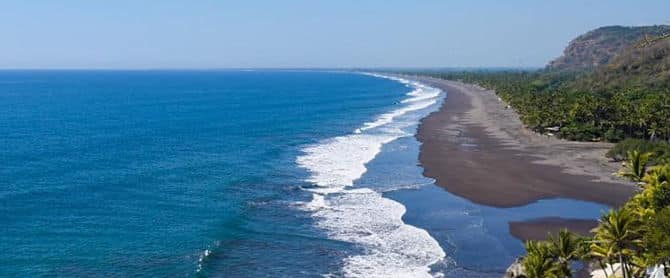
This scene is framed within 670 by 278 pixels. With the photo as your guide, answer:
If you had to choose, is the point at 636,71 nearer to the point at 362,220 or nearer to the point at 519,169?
the point at 519,169

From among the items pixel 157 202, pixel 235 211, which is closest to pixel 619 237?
pixel 235 211

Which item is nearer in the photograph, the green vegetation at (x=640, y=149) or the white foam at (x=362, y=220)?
the white foam at (x=362, y=220)

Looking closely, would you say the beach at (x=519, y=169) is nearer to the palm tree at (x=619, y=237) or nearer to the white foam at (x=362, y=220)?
the white foam at (x=362, y=220)

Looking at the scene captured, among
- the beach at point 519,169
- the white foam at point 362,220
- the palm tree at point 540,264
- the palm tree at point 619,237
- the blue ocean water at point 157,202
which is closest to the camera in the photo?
the palm tree at point 619,237

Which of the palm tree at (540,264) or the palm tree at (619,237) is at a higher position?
the palm tree at (619,237)

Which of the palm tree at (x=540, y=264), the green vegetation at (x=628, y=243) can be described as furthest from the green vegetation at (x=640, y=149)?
the palm tree at (x=540, y=264)

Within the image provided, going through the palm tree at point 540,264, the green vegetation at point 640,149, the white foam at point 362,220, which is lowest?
the white foam at point 362,220

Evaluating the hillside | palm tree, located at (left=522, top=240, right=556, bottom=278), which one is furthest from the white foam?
the hillside

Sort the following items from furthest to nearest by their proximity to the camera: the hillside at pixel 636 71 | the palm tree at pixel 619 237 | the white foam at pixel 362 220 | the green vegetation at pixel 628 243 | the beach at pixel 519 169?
the hillside at pixel 636 71 < the beach at pixel 519 169 < the white foam at pixel 362 220 < the palm tree at pixel 619 237 < the green vegetation at pixel 628 243
